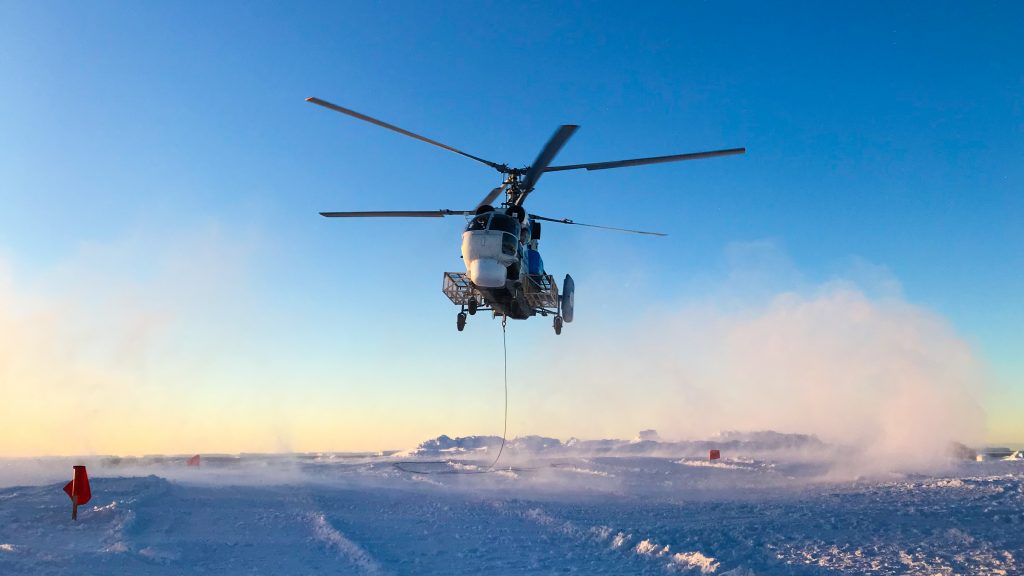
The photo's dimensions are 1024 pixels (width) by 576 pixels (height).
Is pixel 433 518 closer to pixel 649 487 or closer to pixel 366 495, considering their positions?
pixel 366 495

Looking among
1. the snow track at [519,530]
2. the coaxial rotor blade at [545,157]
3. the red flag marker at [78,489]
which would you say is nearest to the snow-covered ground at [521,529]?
the snow track at [519,530]

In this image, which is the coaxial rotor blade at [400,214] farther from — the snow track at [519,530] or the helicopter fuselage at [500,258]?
the snow track at [519,530]

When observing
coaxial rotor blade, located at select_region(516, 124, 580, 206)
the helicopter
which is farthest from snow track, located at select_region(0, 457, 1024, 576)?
coaxial rotor blade, located at select_region(516, 124, 580, 206)

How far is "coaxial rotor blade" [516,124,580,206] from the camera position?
16.0m

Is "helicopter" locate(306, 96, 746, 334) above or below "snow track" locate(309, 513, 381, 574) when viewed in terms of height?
above

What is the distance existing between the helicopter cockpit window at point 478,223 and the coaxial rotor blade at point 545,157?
1.56 meters

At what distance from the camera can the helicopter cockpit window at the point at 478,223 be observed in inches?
712

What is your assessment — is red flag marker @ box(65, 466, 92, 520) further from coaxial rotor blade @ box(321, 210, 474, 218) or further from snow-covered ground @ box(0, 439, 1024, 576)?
coaxial rotor blade @ box(321, 210, 474, 218)

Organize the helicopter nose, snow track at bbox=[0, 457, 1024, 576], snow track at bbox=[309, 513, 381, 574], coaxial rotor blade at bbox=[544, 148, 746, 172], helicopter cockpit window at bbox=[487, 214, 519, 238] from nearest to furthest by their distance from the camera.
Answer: snow track at bbox=[0, 457, 1024, 576] → snow track at bbox=[309, 513, 381, 574] → coaxial rotor blade at bbox=[544, 148, 746, 172] → the helicopter nose → helicopter cockpit window at bbox=[487, 214, 519, 238]

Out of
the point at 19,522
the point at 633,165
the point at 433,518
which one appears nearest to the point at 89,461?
the point at 19,522

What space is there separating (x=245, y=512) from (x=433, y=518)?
5.39m

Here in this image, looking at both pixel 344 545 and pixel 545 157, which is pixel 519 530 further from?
pixel 545 157

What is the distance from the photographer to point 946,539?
13.1 metres

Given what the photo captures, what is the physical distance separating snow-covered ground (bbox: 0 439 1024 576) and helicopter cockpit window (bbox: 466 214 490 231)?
8.09 meters
